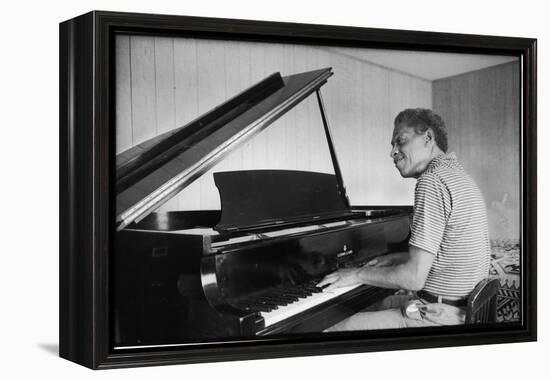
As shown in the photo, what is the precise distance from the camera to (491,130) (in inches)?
187

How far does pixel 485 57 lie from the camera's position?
4.77 m

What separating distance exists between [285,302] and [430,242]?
0.90 metres

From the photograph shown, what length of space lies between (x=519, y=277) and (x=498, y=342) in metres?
0.36

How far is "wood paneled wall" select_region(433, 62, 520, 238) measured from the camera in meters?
4.66

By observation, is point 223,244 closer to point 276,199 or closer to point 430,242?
point 276,199

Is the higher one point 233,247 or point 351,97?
point 351,97

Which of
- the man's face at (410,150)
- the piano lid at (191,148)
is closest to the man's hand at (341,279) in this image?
the man's face at (410,150)

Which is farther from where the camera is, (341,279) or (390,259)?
(390,259)

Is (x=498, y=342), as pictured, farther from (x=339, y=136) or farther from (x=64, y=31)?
(x=64, y=31)

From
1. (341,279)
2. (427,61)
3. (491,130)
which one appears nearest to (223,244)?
(341,279)

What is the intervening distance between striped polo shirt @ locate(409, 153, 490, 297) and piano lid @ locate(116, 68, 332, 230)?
830 mm

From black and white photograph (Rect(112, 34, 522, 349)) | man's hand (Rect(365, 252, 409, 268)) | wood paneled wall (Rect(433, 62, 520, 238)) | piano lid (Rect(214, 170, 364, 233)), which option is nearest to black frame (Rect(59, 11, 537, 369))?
black and white photograph (Rect(112, 34, 522, 349))

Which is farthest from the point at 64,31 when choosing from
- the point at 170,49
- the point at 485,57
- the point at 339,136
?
the point at 485,57

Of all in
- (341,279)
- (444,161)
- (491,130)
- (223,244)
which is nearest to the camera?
(223,244)
